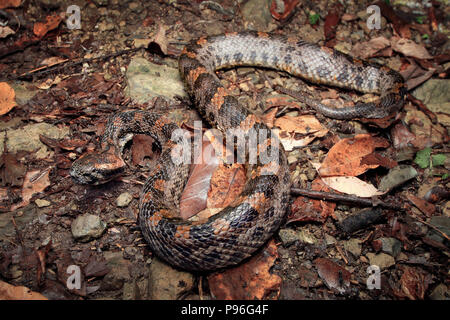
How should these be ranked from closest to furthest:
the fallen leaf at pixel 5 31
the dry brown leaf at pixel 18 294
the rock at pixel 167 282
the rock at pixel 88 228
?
the dry brown leaf at pixel 18 294, the rock at pixel 167 282, the rock at pixel 88 228, the fallen leaf at pixel 5 31

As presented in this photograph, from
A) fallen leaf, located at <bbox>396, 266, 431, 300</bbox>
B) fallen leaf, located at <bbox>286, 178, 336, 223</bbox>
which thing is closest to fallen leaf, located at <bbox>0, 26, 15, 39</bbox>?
fallen leaf, located at <bbox>286, 178, 336, 223</bbox>

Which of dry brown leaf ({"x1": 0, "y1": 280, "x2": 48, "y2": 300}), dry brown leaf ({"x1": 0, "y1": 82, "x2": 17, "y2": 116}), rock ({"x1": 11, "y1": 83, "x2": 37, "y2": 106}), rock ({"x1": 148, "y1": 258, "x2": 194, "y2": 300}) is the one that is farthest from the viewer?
rock ({"x1": 11, "y1": 83, "x2": 37, "y2": 106})

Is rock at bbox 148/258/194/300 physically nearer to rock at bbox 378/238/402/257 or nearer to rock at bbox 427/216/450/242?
rock at bbox 378/238/402/257

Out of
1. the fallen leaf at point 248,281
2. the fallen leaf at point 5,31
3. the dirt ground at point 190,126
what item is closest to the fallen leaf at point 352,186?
the dirt ground at point 190,126

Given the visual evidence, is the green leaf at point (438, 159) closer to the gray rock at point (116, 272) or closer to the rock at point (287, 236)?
the rock at point (287, 236)
